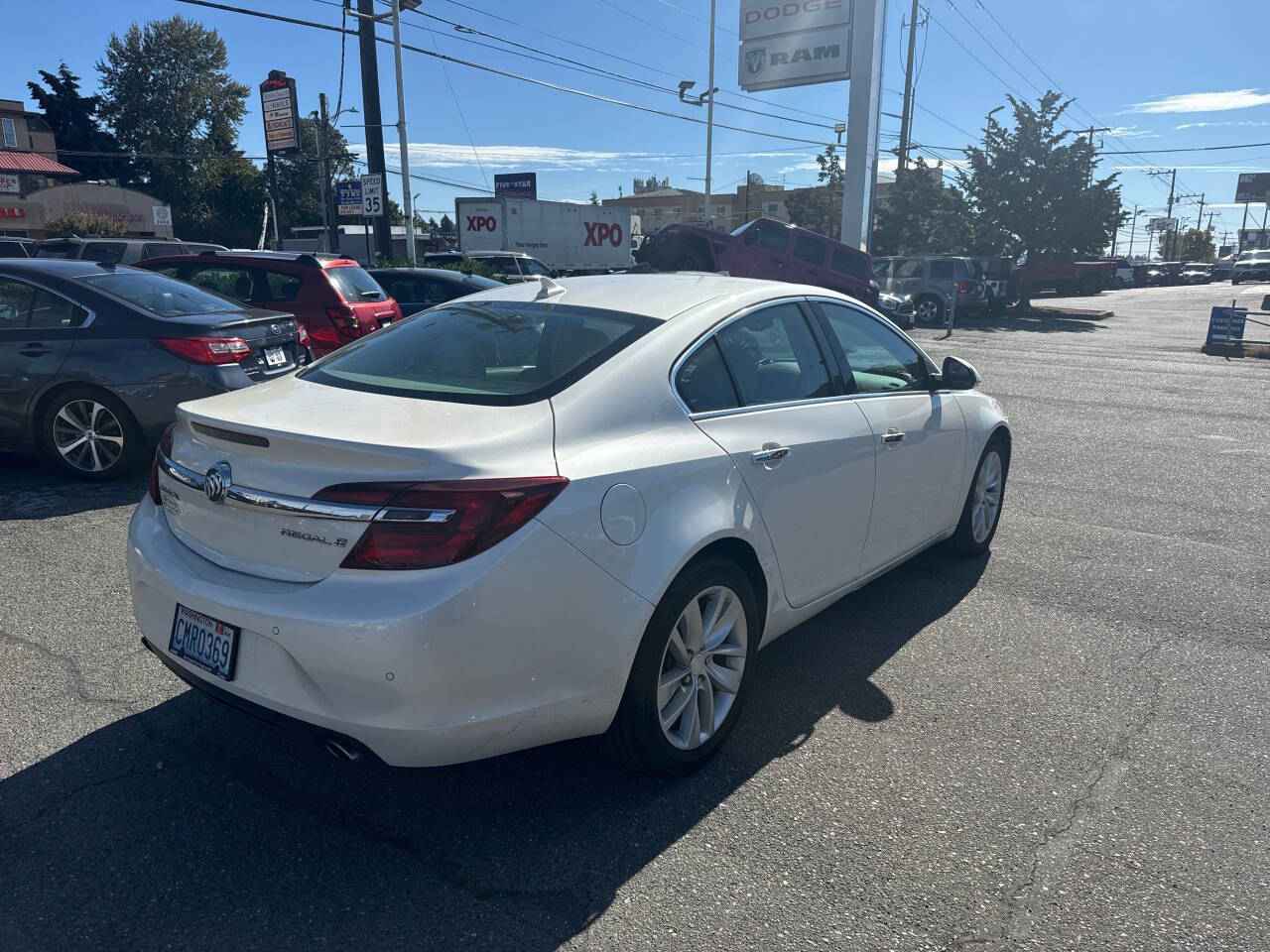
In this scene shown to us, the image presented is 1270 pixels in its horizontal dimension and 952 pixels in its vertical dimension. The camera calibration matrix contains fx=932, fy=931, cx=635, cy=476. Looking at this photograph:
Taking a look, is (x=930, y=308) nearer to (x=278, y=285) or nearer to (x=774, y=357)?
(x=278, y=285)

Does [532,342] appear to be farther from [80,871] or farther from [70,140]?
[70,140]

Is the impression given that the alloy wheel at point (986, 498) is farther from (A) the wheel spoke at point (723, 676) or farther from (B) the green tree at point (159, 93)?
(B) the green tree at point (159, 93)

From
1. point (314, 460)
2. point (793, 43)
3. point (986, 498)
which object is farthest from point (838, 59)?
point (314, 460)

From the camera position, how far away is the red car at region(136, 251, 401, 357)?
9102 millimetres

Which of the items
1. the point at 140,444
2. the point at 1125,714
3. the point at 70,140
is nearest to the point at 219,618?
the point at 1125,714

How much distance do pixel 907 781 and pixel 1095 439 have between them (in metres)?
7.16

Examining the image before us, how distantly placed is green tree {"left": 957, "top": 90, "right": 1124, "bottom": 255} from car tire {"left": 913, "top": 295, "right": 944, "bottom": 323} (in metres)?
8.98

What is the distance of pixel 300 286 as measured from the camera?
924 centimetres

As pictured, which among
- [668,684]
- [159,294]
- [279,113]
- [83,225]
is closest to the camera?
[668,684]

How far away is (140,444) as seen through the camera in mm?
6535

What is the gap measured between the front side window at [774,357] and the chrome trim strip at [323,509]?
143cm

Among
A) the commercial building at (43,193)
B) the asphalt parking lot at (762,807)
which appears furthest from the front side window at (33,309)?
the commercial building at (43,193)

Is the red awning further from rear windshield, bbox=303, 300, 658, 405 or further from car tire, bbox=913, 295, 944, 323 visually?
rear windshield, bbox=303, 300, 658, 405

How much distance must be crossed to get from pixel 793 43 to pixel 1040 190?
37.2 ft
